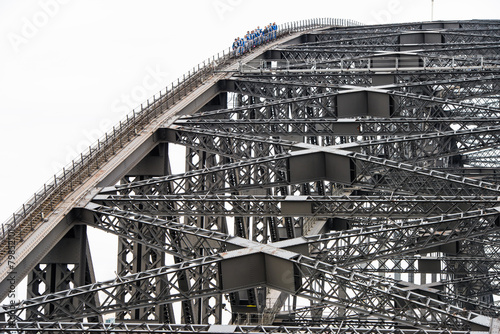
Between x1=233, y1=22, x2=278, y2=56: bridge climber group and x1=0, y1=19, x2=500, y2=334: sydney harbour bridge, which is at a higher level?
x1=233, y1=22, x2=278, y2=56: bridge climber group

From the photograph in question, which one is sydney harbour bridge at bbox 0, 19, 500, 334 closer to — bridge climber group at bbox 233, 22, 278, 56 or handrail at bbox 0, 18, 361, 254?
handrail at bbox 0, 18, 361, 254

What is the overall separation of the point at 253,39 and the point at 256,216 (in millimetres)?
35181

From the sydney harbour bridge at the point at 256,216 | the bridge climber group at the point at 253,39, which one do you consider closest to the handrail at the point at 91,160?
the sydney harbour bridge at the point at 256,216

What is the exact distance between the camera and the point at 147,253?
94.1 ft

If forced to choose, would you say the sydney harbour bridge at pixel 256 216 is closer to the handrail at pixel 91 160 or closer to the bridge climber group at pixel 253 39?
the handrail at pixel 91 160

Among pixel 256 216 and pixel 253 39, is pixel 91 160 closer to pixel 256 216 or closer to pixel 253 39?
pixel 256 216

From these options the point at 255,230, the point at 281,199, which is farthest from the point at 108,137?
the point at 281,199

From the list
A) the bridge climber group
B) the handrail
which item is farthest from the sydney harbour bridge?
the bridge climber group

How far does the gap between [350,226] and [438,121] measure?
12.3 metres

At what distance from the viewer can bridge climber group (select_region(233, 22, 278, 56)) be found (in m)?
56.1

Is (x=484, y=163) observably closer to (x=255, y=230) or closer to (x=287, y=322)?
(x=255, y=230)

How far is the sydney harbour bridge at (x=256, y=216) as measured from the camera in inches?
811

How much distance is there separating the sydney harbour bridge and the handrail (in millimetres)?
74

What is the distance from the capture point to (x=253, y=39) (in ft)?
197
